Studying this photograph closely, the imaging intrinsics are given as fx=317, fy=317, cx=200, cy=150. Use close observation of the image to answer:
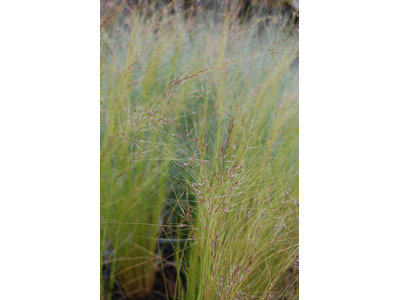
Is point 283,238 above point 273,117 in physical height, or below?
below

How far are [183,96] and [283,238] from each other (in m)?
0.89

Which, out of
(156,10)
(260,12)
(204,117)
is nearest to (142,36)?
(156,10)

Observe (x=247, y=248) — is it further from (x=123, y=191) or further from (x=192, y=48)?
(x=192, y=48)

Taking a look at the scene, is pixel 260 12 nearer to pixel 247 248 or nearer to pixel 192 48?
pixel 192 48

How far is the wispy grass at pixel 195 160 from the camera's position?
1.58m

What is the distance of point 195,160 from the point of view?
1.58 m

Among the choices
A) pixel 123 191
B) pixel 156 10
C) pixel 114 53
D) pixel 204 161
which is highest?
pixel 156 10

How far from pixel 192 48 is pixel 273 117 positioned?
548 millimetres

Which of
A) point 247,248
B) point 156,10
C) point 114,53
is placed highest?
point 156,10

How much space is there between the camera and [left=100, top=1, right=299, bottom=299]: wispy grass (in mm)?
1583

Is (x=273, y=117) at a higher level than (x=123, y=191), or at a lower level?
higher

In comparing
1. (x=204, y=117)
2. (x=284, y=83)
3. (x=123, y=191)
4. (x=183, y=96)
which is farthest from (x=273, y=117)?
(x=123, y=191)

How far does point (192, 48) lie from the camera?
1617 millimetres

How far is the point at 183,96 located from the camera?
1.61 metres
